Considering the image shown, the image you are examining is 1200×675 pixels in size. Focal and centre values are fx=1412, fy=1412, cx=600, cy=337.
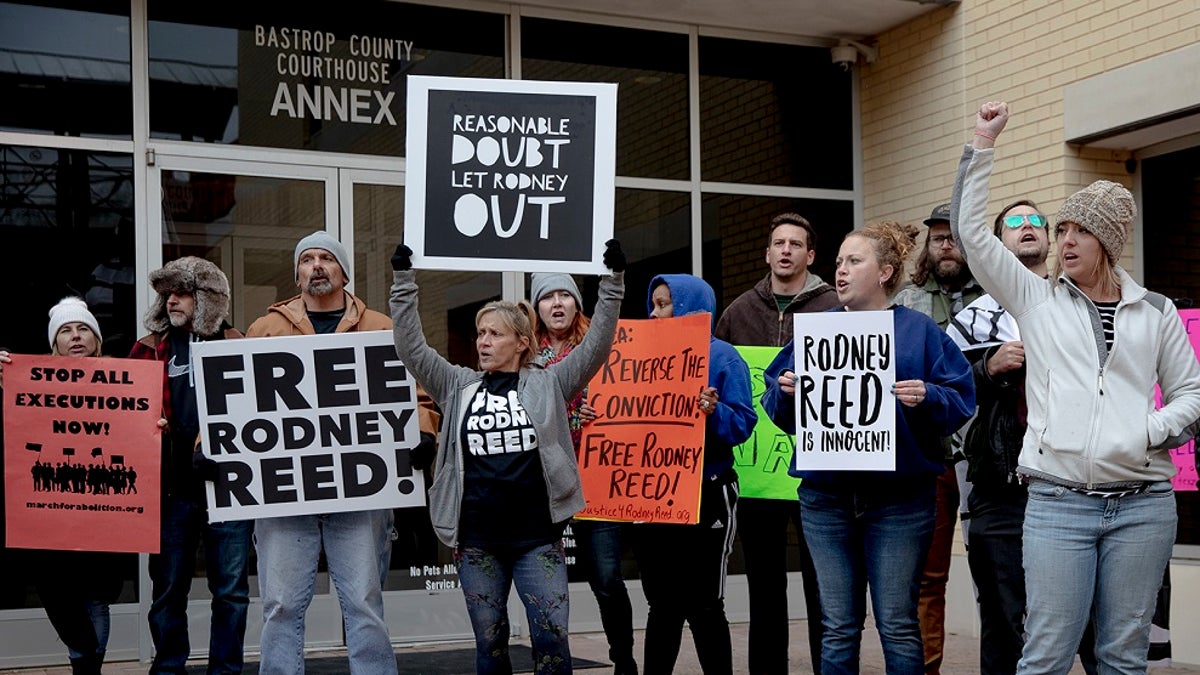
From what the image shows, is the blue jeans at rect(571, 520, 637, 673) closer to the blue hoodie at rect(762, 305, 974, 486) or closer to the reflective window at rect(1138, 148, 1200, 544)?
the blue hoodie at rect(762, 305, 974, 486)

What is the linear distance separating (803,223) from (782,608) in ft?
6.03

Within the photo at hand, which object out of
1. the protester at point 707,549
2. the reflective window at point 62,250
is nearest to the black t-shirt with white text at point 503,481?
the protester at point 707,549

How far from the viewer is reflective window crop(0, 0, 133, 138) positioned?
809 cm

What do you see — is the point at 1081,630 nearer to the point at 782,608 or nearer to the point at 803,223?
the point at 782,608

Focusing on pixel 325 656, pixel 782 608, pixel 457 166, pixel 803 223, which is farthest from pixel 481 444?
pixel 325 656

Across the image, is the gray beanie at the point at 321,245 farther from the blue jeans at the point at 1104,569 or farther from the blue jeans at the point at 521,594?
the blue jeans at the point at 1104,569

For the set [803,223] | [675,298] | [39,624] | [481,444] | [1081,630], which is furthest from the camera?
[39,624]

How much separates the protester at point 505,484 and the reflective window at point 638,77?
14.3 feet

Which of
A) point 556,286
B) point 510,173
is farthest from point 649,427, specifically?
point 510,173

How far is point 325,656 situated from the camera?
8375mm

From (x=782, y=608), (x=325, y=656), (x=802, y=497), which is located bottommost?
(x=325, y=656)

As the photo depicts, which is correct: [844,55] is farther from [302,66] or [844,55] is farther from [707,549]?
[707,549]

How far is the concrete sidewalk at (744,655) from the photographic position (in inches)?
304

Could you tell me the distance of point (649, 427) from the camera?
245 inches
